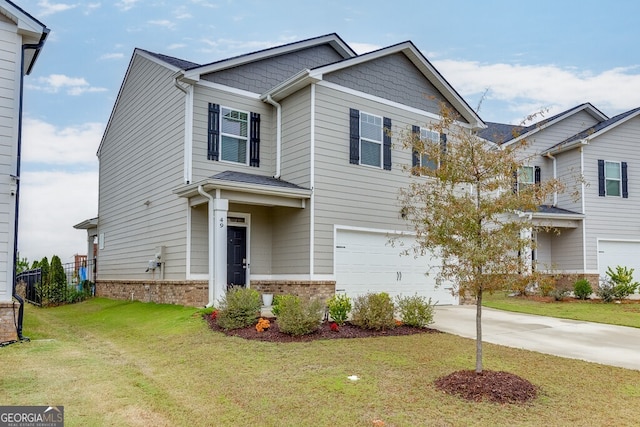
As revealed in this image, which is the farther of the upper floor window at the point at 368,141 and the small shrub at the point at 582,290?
the small shrub at the point at 582,290

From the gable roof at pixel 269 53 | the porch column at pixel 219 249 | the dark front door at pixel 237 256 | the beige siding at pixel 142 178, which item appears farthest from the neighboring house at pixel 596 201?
the porch column at pixel 219 249

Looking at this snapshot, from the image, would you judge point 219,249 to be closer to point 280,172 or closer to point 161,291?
point 280,172

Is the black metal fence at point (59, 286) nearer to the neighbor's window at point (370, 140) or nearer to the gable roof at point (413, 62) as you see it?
the gable roof at point (413, 62)

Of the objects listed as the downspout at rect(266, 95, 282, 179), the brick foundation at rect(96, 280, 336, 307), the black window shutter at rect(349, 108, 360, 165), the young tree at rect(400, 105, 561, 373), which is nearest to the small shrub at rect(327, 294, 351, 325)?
the brick foundation at rect(96, 280, 336, 307)

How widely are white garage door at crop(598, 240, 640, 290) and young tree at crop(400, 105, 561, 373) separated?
1700 centimetres

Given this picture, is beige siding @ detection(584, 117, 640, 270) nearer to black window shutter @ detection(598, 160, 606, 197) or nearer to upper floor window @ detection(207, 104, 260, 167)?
black window shutter @ detection(598, 160, 606, 197)

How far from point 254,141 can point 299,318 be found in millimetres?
6886

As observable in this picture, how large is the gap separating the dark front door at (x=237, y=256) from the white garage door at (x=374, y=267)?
268cm

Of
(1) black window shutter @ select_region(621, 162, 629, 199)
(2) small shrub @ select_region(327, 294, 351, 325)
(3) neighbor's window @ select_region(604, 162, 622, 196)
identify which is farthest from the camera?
(1) black window shutter @ select_region(621, 162, 629, 199)

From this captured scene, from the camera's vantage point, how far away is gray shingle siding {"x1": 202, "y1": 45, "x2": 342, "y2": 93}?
597 inches

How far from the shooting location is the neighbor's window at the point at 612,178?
2208 cm

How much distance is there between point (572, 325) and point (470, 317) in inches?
95.6

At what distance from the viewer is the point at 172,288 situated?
1475 cm

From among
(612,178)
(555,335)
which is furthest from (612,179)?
(555,335)
